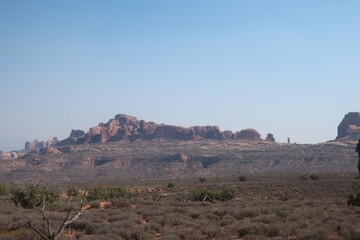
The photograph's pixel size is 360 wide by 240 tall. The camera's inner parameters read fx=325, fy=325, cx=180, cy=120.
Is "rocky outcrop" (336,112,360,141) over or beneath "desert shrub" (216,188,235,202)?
over

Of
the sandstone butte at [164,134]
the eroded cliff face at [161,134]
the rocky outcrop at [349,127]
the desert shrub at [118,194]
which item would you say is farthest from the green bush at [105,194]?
the eroded cliff face at [161,134]

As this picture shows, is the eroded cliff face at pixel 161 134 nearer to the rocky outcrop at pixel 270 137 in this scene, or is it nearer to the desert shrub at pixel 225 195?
the rocky outcrop at pixel 270 137

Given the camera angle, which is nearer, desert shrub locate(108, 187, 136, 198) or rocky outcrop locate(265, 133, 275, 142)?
desert shrub locate(108, 187, 136, 198)

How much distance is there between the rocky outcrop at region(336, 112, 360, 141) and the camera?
133 metres

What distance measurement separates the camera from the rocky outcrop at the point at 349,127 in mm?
133125

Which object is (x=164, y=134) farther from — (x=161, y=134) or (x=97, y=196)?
(x=97, y=196)

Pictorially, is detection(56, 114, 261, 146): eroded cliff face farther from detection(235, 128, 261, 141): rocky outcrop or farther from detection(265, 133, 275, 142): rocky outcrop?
detection(265, 133, 275, 142): rocky outcrop

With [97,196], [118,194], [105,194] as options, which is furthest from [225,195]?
[97,196]

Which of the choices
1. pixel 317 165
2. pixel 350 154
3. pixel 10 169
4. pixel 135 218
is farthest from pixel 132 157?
pixel 135 218

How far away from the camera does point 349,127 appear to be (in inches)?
5522

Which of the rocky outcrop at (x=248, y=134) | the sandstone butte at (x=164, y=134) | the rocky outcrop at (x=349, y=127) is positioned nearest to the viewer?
the rocky outcrop at (x=349, y=127)

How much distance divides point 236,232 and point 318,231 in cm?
303

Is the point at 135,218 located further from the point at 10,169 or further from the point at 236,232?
the point at 10,169

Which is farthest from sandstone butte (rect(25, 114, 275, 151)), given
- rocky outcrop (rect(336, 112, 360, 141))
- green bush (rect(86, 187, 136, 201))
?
green bush (rect(86, 187, 136, 201))
